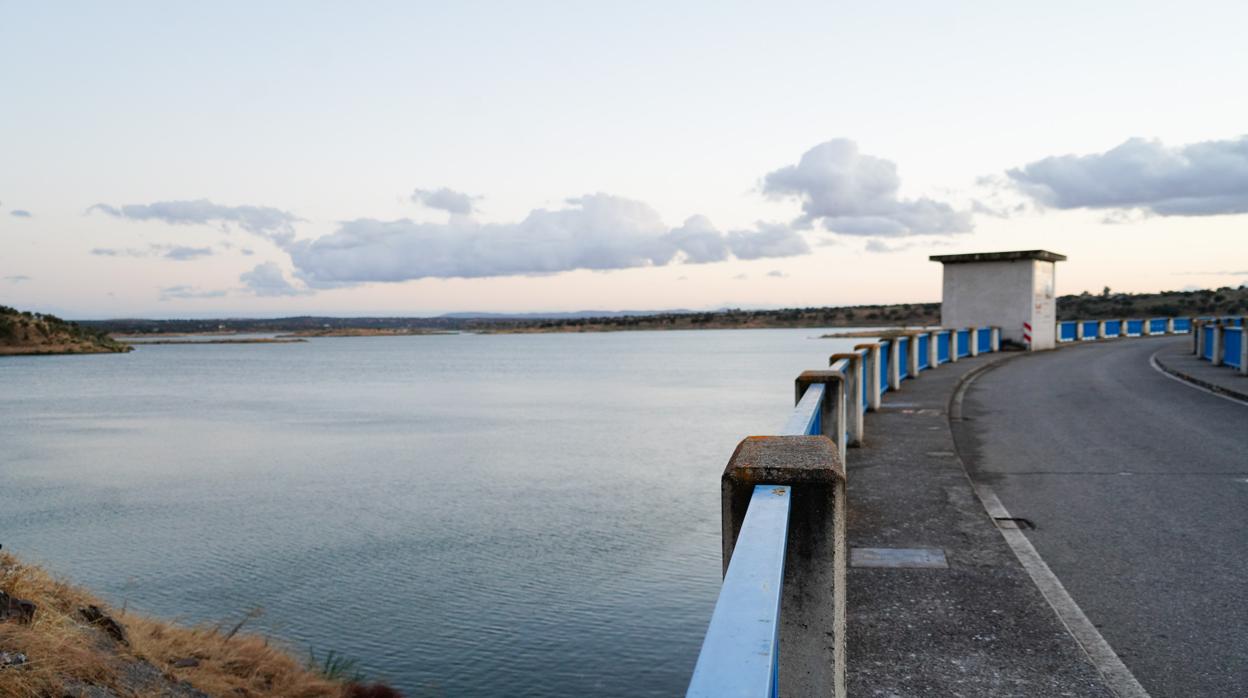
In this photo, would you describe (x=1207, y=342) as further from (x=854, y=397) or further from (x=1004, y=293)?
(x=854, y=397)

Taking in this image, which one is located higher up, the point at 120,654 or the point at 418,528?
the point at 120,654

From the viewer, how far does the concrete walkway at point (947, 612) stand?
4.61 metres

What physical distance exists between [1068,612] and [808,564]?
3163mm

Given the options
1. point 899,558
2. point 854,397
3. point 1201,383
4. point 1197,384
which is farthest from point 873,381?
point 1197,384

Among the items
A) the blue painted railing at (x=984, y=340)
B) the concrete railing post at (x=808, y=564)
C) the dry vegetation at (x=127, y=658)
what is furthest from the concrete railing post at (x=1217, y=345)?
the concrete railing post at (x=808, y=564)

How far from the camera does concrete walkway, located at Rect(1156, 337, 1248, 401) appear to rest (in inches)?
712

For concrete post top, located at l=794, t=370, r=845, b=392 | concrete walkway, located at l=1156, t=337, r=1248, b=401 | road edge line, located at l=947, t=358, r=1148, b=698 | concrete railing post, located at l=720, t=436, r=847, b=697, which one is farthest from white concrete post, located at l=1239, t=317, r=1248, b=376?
concrete railing post, located at l=720, t=436, r=847, b=697

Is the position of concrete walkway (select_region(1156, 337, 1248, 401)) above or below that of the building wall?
below

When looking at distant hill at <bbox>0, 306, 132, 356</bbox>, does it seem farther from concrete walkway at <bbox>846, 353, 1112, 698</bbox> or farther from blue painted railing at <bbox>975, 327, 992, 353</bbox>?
concrete walkway at <bbox>846, 353, 1112, 698</bbox>

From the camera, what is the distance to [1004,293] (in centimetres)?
3262

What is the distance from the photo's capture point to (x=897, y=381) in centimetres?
1859

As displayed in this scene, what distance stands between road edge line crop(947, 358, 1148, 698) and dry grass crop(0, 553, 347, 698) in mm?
6380

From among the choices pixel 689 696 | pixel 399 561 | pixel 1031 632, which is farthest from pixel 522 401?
pixel 689 696

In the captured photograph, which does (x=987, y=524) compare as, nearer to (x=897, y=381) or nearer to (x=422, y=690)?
(x=422, y=690)
